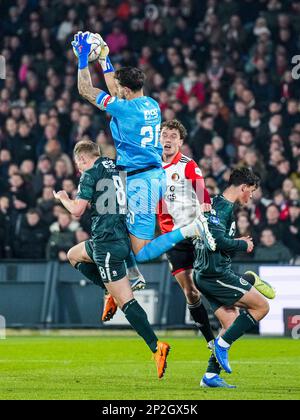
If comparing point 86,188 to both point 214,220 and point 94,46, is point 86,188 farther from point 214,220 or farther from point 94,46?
point 94,46

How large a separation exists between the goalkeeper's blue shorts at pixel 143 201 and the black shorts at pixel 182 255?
0.73 m

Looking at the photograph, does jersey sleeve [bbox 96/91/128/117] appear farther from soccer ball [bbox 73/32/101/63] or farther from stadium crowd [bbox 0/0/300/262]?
stadium crowd [bbox 0/0/300/262]

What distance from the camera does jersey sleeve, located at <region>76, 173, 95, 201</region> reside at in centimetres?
1090

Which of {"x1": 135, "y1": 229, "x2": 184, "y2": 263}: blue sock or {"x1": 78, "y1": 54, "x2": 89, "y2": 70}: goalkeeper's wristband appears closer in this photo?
{"x1": 135, "y1": 229, "x2": 184, "y2": 263}: blue sock

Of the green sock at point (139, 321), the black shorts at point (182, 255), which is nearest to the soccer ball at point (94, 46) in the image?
the black shorts at point (182, 255)

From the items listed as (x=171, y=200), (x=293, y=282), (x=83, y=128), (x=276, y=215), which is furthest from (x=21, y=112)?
(x=171, y=200)

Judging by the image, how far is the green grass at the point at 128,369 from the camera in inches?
398

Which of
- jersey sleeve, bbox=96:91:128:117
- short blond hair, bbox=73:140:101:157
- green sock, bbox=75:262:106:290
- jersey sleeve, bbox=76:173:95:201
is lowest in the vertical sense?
green sock, bbox=75:262:106:290

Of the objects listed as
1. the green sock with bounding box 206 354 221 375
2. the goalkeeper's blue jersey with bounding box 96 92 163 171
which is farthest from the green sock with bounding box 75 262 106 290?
the green sock with bounding box 206 354 221 375

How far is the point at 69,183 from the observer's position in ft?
63.2

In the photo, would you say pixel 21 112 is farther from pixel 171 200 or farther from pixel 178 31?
pixel 171 200

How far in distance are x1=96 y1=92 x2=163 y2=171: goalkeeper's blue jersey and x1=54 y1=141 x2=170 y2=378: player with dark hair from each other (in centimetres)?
19

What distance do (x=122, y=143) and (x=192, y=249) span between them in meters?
1.48

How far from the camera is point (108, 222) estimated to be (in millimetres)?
11047
